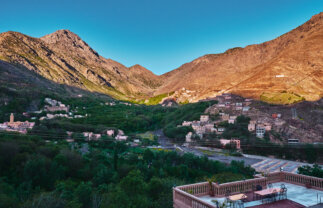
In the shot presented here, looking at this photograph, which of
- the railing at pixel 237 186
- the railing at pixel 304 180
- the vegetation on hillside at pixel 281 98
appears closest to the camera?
the railing at pixel 237 186

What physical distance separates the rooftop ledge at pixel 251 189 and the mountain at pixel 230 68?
42.2 m

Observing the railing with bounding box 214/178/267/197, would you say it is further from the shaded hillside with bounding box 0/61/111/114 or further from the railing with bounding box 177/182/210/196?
the shaded hillside with bounding box 0/61/111/114

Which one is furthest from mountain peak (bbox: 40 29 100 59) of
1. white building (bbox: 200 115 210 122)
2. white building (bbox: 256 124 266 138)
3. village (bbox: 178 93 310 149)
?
white building (bbox: 256 124 266 138)

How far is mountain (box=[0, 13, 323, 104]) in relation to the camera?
51875 millimetres

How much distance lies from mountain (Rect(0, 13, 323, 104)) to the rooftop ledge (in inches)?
1661

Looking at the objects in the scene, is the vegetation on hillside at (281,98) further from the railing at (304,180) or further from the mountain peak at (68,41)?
the mountain peak at (68,41)

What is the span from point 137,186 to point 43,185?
998cm

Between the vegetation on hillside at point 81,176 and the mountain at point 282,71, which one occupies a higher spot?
the mountain at point 282,71

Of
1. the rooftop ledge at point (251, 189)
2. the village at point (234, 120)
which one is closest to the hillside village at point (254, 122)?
the village at point (234, 120)

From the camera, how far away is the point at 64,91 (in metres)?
83.4

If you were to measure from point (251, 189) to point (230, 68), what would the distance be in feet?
305

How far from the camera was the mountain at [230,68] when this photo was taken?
5188 cm

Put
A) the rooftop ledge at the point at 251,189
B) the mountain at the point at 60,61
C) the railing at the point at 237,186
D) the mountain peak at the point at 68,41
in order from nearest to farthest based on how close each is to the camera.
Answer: the rooftop ledge at the point at 251,189
the railing at the point at 237,186
the mountain at the point at 60,61
the mountain peak at the point at 68,41

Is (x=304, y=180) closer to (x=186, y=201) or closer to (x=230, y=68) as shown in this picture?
(x=186, y=201)
